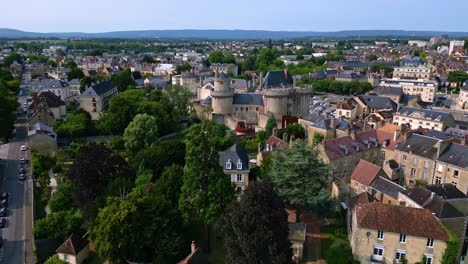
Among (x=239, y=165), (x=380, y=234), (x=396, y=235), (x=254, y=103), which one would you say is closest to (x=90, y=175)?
(x=239, y=165)

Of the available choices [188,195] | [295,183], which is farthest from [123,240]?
[295,183]

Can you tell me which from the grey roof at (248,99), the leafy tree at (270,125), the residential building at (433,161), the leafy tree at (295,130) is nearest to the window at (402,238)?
the residential building at (433,161)

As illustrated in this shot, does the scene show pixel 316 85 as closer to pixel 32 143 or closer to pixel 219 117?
pixel 219 117

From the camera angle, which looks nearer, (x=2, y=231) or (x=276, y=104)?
(x=2, y=231)

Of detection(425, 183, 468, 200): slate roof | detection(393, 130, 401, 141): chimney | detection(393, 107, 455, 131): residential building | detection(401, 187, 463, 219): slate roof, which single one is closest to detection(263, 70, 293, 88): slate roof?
detection(393, 107, 455, 131): residential building

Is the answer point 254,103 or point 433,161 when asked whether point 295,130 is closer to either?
point 254,103
